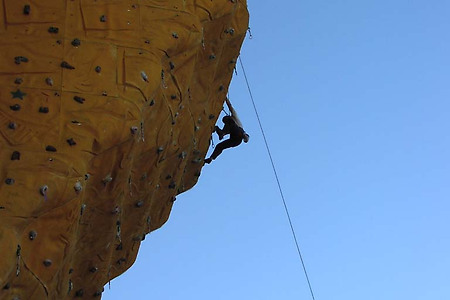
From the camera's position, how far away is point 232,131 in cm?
1853

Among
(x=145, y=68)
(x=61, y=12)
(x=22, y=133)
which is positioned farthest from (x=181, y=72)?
(x=22, y=133)

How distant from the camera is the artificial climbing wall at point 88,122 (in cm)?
1161

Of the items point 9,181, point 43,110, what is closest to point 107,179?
point 43,110

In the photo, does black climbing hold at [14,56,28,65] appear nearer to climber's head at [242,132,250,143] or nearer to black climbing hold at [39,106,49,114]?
black climbing hold at [39,106,49,114]

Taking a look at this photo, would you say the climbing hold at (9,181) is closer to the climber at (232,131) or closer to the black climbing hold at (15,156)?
the black climbing hold at (15,156)

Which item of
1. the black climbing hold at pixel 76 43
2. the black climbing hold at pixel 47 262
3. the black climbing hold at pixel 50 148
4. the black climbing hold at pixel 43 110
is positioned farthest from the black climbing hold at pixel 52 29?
the black climbing hold at pixel 47 262

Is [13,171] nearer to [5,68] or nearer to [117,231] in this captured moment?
[5,68]

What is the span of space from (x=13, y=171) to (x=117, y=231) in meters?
3.14

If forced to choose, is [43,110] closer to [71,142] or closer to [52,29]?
[71,142]

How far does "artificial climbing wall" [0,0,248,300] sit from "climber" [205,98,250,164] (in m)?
2.68

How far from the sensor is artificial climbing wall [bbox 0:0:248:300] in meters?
11.6

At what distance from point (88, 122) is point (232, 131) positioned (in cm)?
650

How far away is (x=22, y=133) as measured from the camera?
12.0 metres

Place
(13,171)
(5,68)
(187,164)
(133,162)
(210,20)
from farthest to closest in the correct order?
(187,164), (210,20), (133,162), (5,68), (13,171)
